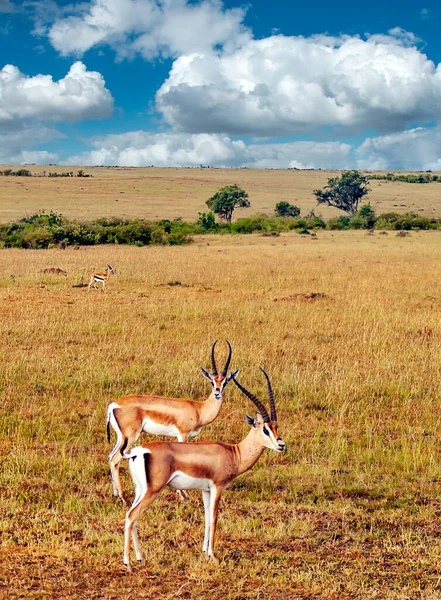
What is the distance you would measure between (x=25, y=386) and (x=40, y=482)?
11.9ft

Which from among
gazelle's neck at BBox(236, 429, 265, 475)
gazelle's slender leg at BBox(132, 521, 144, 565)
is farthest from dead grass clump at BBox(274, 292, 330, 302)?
gazelle's slender leg at BBox(132, 521, 144, 565)

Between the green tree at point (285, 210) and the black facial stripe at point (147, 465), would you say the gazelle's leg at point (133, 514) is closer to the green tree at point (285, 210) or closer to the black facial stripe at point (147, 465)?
the black facial stripe at point (147, 465)

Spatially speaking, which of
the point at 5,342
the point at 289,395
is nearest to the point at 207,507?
the point at 289,395

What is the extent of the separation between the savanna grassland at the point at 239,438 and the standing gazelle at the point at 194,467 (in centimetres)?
45

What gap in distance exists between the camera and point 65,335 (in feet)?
→ 45.4

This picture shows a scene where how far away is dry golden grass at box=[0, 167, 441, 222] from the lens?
79.4 meters

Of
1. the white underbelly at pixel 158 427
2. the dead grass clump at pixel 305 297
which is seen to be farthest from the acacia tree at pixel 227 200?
the white underbelly at pixel 158 427

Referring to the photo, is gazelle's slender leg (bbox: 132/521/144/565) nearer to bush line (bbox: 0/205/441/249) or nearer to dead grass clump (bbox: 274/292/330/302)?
dead grass clump (bbox: 274/292/330/302)

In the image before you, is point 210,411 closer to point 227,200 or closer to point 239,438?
point 239,438

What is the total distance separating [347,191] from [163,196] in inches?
1274

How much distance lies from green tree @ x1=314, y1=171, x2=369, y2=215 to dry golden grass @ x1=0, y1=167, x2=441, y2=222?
2569 mm

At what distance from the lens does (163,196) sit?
340ft

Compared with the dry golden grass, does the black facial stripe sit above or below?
below

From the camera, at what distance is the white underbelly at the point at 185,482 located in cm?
490
